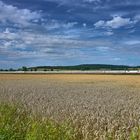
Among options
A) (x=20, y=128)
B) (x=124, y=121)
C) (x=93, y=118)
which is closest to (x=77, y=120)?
(x=93, y=118)

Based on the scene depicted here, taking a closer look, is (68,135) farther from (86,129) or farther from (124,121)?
(124,121)

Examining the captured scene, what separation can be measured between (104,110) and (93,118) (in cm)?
274

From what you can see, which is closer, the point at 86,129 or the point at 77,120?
the point at 86,129

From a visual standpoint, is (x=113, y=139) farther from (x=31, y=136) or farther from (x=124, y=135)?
(x=31, y=136)

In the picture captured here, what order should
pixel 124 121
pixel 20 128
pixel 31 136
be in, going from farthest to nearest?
Result: pixel 124 121, pixel 20 128, pixel 31 136

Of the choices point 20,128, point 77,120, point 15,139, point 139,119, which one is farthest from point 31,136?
point 139,119

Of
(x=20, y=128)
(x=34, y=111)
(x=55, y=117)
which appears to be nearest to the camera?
(x=20, y=128)

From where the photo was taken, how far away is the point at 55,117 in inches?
595

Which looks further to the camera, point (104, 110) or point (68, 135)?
point (104, 110)

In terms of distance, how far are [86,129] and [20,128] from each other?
2140 mm

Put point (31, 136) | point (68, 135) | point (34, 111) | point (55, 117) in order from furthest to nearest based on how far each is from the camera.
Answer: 1. point (34, 111)
2. point (55, 117)
3. point (68, 135)
4. point (31, 136)

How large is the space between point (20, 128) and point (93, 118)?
362cm

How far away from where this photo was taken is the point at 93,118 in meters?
14.6

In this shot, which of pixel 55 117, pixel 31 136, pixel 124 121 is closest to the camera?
pixel 31 136
